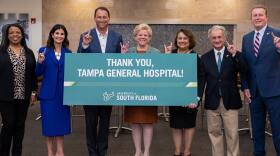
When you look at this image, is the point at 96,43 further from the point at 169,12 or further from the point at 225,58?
the point at 169,12

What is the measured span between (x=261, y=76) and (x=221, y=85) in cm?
42

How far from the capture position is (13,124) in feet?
14.2

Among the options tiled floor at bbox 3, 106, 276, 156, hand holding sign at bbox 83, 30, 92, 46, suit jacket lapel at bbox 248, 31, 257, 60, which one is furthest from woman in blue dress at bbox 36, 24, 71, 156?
suit jacket lapel at bbox 248, 31, 257, 60

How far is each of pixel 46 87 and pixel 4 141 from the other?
748 mm

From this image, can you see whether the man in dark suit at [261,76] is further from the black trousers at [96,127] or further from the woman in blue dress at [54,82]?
A: the woman in blue dress at [54,82]

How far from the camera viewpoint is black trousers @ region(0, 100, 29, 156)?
4.29m

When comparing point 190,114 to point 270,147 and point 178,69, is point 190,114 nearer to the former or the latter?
point 178,69

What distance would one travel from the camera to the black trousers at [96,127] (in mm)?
4469

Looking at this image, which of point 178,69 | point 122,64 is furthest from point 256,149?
point 122,64

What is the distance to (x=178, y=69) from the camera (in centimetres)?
421

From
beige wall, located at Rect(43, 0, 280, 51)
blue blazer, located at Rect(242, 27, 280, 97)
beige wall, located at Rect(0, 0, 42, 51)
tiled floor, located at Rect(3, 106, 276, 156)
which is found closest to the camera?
blue blazer, located at Rect(242, 27, 280, 97)

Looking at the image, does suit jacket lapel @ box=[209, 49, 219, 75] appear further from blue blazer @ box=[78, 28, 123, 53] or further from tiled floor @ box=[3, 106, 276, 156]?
tiled floor @ box=[3, 106, 276, 156]

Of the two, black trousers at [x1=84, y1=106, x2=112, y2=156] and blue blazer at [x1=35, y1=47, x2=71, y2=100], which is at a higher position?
blue blazer at [x1=35, y1=47, x2=71, y2=100]

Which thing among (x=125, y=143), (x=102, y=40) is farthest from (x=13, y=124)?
(x=125, y=143)
